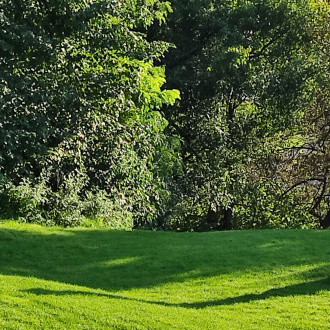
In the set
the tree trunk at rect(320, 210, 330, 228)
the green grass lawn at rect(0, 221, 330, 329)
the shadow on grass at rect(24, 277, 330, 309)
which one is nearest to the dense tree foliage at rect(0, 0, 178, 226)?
the green grass lawn at rect(0, 221, 330, 329)

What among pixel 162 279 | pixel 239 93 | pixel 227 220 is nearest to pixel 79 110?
pixel 162 279

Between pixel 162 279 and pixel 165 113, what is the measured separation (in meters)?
11.6

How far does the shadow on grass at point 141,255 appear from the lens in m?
8.90

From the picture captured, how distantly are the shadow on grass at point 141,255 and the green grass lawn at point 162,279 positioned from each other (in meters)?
0.02

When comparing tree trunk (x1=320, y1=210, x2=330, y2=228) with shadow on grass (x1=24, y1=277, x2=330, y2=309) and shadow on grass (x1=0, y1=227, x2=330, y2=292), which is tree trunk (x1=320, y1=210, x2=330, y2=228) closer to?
shadow on grass (x1=0, y1=227, x2=330, y2=292)

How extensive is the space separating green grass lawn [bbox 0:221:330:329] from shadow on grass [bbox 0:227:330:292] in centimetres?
2

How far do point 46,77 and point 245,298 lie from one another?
7.32 meters

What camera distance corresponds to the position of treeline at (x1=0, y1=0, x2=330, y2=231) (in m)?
12.0

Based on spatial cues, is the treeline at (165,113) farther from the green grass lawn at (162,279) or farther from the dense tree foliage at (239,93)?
the green grass lawn at (162,279)

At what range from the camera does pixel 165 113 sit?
64.9 feet

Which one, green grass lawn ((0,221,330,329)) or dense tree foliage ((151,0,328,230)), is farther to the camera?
dense tree foliage ((151,0,328,230))

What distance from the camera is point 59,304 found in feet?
21.5

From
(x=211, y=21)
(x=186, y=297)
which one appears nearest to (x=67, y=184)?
(x=186, y=297)

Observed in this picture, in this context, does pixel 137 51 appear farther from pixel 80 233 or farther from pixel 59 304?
pixel 59 304
